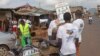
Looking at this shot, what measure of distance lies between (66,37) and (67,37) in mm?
34

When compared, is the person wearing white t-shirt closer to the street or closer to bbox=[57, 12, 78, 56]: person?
the street

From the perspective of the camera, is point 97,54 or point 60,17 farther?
point 97,54

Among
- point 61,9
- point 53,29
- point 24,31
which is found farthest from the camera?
point 24,31

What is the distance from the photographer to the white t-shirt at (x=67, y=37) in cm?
833

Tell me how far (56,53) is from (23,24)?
5.50 meters

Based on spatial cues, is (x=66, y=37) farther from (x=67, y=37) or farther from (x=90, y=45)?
(x=90, y=45)

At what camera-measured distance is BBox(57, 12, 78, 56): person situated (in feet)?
27.3

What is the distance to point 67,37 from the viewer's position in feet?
27.7

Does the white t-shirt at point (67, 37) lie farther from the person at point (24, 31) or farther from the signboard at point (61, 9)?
the person at point (24, 31)

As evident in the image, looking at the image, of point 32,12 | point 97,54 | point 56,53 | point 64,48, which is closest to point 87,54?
point 97,54

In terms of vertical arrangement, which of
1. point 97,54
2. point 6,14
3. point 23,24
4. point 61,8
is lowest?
point 6,14

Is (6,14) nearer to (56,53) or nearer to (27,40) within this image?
(27,40)

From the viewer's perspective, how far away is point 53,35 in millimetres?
12695

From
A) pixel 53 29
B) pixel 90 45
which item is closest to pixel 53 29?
pixel 53 29
